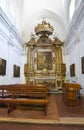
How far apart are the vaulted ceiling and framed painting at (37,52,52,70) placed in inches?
78.4

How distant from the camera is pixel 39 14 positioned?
44.8ft

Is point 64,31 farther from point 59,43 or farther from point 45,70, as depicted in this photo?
point 45,70

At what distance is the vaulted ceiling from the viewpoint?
39.6 ft

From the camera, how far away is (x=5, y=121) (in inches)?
143

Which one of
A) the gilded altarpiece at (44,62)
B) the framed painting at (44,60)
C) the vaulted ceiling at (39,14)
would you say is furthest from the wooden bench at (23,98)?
the vaulted ceiling at (39,14)

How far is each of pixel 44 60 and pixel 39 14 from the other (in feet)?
13.6

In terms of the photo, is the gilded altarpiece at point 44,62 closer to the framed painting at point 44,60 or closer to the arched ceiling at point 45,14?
the framed painting at point 44,60

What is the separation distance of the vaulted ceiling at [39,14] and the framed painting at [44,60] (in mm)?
1992

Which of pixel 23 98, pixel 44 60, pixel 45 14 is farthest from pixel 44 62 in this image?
pixel 23 98

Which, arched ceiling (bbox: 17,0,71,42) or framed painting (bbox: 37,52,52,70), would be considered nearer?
arched ceiling (bbox: 17,0,71,42)

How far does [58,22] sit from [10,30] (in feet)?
18.3

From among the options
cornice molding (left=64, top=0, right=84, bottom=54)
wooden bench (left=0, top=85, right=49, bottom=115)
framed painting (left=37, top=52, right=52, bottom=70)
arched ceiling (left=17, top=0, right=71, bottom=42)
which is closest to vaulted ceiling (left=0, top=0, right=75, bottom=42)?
arched ceiling (left=17, top=0, right=71, bottom=42)

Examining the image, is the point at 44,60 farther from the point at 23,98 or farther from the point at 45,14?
the point at 23,98

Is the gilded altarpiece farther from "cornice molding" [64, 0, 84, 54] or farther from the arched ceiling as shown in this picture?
"cornice molding" [64, 0, 84, 54]
